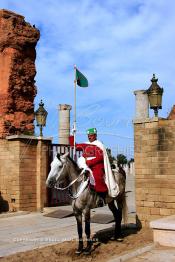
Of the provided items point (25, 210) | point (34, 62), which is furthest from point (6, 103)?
point (25, 210)

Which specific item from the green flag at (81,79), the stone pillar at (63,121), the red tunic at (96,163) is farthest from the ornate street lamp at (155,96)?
the stone pillar at (63,121)

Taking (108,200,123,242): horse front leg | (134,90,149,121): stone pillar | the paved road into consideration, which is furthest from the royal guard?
(134,90,149,121): stone pillar

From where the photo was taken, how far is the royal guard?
7125mm

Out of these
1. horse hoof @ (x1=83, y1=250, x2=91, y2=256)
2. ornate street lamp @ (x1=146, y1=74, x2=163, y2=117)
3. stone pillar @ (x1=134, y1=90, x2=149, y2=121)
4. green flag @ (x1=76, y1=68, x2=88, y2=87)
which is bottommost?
horse hoof @ (x1=83, y1=250, x2=91, y2=256)

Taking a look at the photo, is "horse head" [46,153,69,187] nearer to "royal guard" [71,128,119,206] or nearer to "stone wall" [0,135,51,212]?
"royal guard" [71,128,119,206]

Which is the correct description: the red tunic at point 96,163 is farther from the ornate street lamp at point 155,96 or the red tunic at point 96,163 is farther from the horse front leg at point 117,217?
the ornate street lamp at point 155,96

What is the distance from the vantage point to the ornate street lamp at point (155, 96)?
30.5 ft

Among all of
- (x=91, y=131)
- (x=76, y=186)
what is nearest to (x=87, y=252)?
(x=76, y=186)

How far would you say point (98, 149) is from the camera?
7.23 metres

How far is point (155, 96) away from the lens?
30.7 feet

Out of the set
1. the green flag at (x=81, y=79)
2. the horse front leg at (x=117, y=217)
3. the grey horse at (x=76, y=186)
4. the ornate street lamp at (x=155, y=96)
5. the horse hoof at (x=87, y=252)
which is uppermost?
the green flag at (x=81, y=79)

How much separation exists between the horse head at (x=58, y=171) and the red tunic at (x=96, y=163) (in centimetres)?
55

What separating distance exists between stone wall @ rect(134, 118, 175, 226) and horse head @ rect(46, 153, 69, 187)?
3.13 metres

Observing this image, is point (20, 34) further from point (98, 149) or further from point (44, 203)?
point (98, 149)
